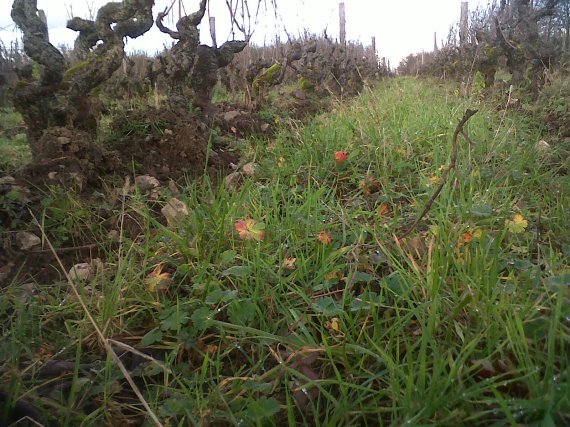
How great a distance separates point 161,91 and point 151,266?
5.60 meters

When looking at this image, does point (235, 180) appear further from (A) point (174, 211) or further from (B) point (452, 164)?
(B) point (452, 164)

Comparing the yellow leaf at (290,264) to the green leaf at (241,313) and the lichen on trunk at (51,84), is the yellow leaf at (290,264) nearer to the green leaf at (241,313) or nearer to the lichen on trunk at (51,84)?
the green leaf at (241,313)

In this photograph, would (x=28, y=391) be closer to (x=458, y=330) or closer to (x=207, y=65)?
(x=458, y=330)

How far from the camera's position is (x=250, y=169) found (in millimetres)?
3109

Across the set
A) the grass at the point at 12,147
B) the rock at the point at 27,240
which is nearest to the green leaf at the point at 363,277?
the rock at the point at 27,240

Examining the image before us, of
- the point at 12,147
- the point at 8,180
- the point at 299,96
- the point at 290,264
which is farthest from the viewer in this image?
the point at 299,96

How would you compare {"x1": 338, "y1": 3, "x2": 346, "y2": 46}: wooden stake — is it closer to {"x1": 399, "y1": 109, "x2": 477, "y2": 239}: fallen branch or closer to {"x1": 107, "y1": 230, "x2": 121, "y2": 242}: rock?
{"x1": 107, "y1": 230, "x2": 121, "y2": 242}: rock

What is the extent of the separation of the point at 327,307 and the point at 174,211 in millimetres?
1032

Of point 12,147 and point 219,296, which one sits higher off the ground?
point 12,147

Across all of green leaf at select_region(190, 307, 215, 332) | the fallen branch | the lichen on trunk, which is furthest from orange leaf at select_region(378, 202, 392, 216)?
the lichen on trunk

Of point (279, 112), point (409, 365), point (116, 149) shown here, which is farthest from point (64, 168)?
point (279, 112)

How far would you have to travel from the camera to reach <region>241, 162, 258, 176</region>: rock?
3049mm

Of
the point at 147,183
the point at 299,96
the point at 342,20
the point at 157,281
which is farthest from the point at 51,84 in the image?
the point at 342,20

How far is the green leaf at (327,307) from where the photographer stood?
57.6 inches
